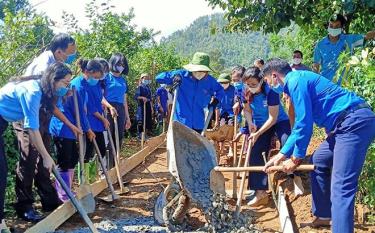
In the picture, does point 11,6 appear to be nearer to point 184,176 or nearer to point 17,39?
point 17,39

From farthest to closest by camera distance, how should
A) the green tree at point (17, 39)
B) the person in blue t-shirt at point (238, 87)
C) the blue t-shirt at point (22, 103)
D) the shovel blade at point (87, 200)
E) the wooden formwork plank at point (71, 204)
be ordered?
the person in blue t-shirt at point (238, 87) → the green tree at point (17, 39) → the shovel blade at point (87, 200) → the wooden formwork plank at point (71, 204) → the blue t-shirt at point (22, 103)

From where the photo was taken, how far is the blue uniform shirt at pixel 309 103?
373cm

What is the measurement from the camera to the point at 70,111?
5590 mm

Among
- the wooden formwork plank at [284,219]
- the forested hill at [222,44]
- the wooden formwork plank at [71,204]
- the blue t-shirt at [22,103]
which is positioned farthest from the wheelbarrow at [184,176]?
the forested hill at [222,44]

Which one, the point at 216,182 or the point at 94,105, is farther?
the point at 94,105

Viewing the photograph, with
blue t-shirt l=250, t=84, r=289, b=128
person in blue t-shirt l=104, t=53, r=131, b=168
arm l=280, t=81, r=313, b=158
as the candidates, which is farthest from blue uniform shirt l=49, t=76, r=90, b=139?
arm l=280, t=81, r=313, b=158

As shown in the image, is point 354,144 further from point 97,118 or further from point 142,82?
point 142,82

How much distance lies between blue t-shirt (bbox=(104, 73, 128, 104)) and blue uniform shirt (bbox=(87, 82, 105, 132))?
31.9 inches

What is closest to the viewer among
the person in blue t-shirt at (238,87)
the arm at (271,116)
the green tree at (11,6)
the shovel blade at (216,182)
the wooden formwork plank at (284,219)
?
the wooden formwork plank at (284,219)

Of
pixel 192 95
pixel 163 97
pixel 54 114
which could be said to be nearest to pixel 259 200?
pixel 192 95

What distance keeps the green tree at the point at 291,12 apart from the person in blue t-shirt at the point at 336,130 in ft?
7.23

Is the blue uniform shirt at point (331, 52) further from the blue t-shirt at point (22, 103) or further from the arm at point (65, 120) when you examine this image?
the blue t-shirt at point (22, 103)

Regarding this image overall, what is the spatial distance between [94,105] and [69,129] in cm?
85

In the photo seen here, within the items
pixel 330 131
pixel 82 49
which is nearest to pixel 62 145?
pixel 330 131
